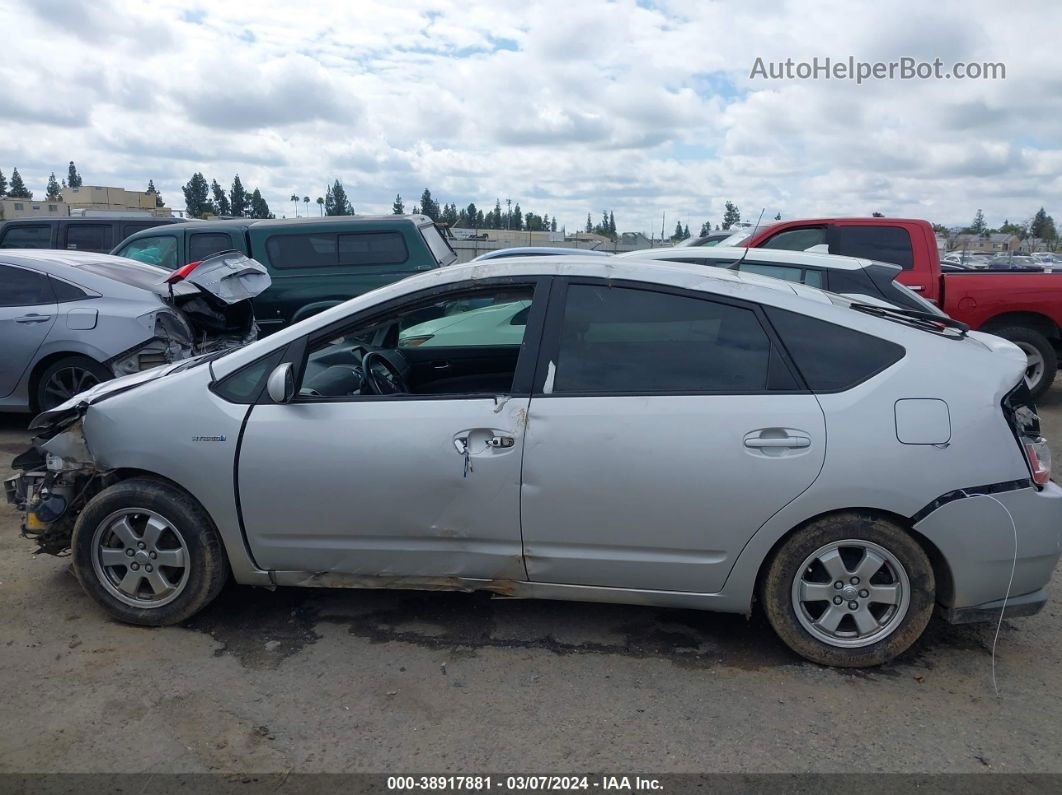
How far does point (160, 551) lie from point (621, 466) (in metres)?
2.13

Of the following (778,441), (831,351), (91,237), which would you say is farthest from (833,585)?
(91,237)

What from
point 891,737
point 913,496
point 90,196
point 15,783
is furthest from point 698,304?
point 90,196

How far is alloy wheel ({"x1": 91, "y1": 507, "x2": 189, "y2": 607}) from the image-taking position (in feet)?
12.7

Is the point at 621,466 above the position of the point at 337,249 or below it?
below

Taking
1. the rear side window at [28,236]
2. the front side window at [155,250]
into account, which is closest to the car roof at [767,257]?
the front side window at [155,250]

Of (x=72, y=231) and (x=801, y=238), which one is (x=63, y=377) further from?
(x=72, y=231)

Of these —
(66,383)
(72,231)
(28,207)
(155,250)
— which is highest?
(28,207)

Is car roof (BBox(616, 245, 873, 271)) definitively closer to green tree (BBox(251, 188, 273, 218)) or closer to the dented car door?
the dented car door

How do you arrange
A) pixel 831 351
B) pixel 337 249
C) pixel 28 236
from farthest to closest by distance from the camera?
pixel 28 236 < pixel 337 249 < pixel 831 351

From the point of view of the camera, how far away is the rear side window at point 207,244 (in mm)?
10602

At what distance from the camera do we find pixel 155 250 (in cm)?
1110

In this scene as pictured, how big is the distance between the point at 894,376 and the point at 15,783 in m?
3.56

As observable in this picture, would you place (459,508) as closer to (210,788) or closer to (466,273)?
(466,273)

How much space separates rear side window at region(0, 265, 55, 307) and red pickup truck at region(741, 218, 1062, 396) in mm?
7620
